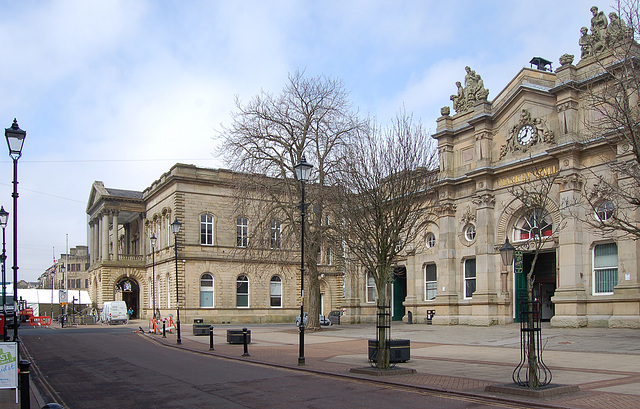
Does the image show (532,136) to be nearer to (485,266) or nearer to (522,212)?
(522,212)

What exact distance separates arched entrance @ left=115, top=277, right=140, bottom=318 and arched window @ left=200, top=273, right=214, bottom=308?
14.4 metres

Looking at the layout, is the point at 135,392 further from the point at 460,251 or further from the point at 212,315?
the point at 212,315

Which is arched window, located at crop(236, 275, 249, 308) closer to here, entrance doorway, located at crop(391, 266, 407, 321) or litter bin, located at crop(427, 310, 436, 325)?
entrance doorway, located at crop(391, 266, 407, 321)

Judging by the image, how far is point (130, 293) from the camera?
68.6m

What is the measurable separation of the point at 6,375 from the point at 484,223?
95.4 feet

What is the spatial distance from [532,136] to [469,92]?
6579 millimetres

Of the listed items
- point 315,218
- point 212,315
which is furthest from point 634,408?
point 212,315

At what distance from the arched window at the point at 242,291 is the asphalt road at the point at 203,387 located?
34.0 m

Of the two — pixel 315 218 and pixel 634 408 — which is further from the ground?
pixel 315 218

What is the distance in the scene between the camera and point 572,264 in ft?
96.4

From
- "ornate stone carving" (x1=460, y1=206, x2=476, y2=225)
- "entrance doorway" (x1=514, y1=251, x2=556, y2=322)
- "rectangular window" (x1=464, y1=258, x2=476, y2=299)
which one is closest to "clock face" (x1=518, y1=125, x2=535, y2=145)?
"ornate stone carving" (x1=460, y1=206, x2=476, y2=225)

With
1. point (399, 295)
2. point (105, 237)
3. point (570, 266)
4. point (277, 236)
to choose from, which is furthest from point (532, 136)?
point (105, 237)

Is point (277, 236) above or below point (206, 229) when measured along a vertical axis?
below

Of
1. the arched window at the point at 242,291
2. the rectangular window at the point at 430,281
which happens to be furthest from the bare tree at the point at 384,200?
the arched window at the point at 242,291
